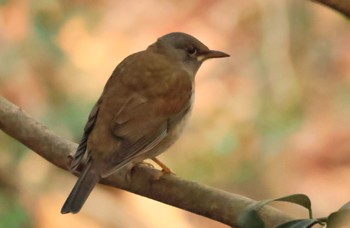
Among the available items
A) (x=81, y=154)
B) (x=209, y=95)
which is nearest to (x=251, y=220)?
(x=81, y=154)

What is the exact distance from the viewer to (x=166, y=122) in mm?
3590

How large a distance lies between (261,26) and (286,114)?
98 cm

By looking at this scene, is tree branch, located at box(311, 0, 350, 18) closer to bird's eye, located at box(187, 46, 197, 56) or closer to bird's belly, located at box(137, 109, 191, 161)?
bird's belly, located at box(137, 109, 191, 161)

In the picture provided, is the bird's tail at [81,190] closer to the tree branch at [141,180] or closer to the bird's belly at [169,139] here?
the tree branch at [141,180]

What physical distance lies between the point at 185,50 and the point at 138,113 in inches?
26.4

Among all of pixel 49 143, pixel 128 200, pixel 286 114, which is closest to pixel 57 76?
pixel 128 200

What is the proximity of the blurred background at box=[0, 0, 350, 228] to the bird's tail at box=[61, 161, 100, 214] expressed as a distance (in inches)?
93.3

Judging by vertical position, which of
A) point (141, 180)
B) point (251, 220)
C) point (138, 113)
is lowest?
point (141, 180)

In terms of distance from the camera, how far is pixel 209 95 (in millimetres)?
6867

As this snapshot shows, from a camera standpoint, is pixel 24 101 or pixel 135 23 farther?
pixel 135 23

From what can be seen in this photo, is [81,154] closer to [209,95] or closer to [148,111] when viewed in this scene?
[148,111]

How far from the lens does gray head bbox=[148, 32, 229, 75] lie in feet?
13.4

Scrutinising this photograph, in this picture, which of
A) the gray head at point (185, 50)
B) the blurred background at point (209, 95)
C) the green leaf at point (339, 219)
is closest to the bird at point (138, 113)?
the gray head at point (185, 50)

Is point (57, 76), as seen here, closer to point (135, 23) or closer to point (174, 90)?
point (135, 23)
